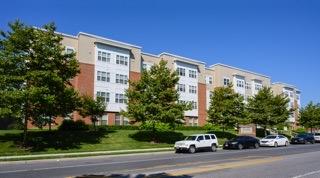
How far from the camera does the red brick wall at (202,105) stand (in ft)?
233

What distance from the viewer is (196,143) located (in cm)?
3359

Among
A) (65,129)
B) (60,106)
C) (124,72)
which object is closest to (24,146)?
(60,106)

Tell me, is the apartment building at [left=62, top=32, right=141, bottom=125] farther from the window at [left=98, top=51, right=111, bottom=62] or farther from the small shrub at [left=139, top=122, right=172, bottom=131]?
the small shrub at [left=139, top=122, right=172, bottom=131]

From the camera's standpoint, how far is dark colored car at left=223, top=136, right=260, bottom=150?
3784cm

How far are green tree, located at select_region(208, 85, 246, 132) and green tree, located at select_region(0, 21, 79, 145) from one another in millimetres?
23138

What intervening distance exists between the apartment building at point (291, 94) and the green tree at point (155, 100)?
196 feet

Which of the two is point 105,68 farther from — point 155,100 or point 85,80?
point 155,100

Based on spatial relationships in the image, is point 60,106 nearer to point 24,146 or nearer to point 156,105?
point 24,146

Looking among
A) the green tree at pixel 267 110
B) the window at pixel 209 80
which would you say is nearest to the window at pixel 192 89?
the window at pixel 209 80

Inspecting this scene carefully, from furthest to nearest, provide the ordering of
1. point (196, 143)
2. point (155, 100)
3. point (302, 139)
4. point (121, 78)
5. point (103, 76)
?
point (121, 78) → point (103, 76) → point (302, 139) → point (155, 100) → point (196, 143)

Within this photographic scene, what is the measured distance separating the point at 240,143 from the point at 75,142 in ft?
51.6

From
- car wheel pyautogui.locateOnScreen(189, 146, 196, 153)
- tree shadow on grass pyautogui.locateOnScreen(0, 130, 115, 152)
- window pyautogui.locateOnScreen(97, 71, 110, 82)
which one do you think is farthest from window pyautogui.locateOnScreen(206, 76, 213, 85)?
car wheel pyautogui.locateOnScreen(189, 146, 196, 153)

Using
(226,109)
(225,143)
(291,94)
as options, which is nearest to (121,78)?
(226,109)

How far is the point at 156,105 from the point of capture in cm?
3944
